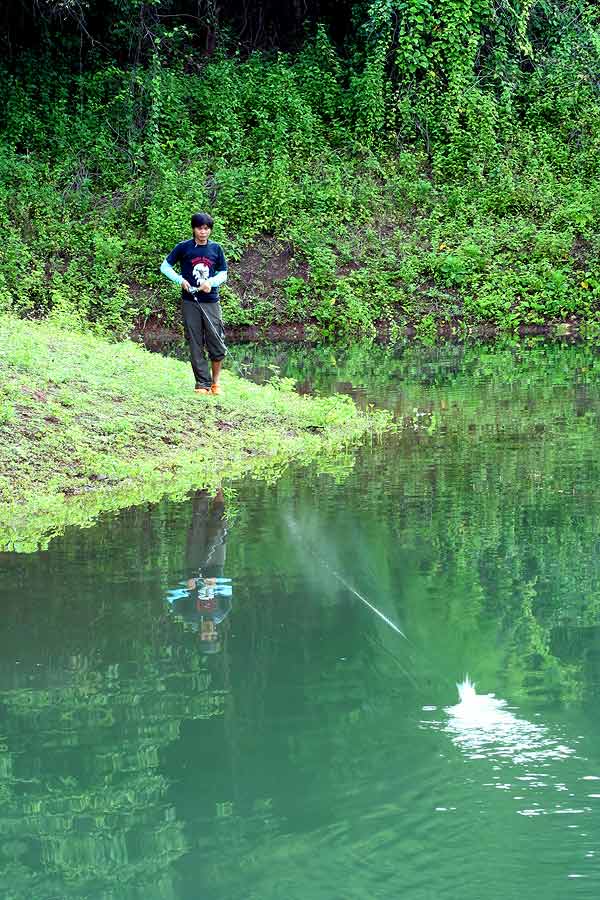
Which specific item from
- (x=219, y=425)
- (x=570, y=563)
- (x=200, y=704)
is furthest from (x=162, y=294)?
(x=200, y=704)

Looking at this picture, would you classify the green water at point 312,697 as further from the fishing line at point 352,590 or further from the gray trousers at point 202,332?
the gray trousers at point 202,332

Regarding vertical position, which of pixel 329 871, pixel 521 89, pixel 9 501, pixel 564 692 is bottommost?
pixel 329 871

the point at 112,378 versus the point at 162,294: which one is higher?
the point at 162,294

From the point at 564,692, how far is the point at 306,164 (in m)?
20.5

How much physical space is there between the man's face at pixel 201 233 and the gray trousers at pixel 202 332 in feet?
1.79

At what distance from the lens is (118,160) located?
2480 centimetres

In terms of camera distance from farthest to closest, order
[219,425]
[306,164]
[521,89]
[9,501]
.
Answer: [521,89] → [306,164] → [219,425] → [9,501]

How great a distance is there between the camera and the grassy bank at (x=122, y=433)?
30.4ft

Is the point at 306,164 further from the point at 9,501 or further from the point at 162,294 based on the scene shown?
the point at 9,501

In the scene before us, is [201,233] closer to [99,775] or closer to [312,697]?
[312,697]

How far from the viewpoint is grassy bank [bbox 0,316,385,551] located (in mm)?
9273

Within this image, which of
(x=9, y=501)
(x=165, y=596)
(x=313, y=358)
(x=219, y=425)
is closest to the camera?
(x=165, y=596)

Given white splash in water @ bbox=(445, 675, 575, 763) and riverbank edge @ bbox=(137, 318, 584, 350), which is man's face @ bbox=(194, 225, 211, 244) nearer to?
white splash in water @ bbox=(445, 675, 575, 763)

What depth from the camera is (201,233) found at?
1199 centimetres
